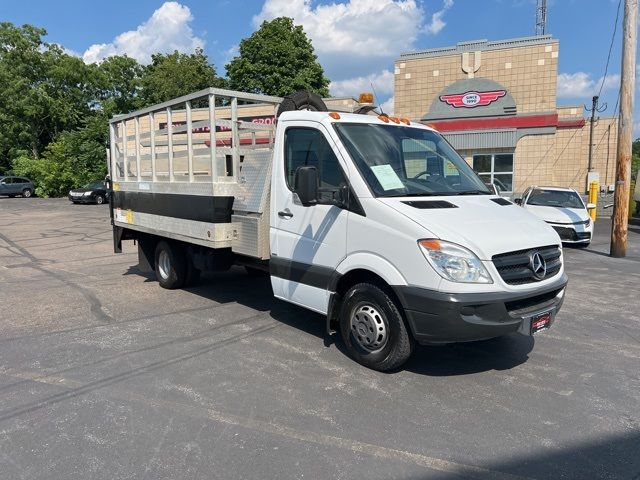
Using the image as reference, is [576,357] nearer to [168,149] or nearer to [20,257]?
[168,149]

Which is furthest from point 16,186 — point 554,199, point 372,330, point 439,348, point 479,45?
point 372,330

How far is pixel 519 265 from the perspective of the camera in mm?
4145

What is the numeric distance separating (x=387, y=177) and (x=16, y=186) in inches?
1690

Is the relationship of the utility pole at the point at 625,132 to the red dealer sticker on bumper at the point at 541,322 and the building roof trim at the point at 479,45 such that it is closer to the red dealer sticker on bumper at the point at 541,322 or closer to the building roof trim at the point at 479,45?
the red dealer sticker on bumper at the point at 541,322

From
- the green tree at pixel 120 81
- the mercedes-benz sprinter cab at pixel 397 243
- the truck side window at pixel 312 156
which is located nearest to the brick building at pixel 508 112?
the mercedes-benz sprinter cab at pixel 397 243

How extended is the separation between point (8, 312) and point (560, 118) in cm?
2560

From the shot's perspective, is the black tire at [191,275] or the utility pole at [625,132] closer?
the black tire at [191,275]

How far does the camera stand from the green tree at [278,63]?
34.4m

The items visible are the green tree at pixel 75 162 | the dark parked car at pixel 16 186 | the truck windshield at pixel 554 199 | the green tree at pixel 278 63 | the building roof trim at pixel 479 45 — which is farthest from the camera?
the dark parked car at pixel 16 186

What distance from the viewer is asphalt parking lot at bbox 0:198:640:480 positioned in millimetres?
3193

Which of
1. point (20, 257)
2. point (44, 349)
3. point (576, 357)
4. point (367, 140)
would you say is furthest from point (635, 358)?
point (20, 257)

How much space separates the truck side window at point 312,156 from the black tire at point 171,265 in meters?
3.11

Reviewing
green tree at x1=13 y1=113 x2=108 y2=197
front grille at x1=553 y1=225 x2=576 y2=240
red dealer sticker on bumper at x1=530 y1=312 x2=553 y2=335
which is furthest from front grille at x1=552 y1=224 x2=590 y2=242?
green tree at x1=13 y1=113 x2=108 y2=197

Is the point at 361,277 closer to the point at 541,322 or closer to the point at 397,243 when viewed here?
the point at 397,243
